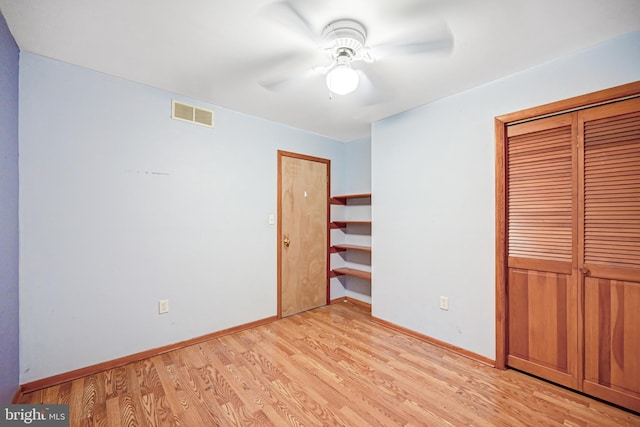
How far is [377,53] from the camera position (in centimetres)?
181

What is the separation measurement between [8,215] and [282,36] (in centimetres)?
202

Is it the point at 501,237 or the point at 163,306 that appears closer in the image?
the point at 501,237

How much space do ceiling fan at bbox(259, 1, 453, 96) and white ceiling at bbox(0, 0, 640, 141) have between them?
3 centimetres

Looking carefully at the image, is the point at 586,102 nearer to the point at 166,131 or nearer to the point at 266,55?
the point at 266,55

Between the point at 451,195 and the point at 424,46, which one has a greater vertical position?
the point at 424,46

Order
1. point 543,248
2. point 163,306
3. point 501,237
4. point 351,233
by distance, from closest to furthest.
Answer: point 543,248 < point 501,237 < point 163,306 < point 351,233

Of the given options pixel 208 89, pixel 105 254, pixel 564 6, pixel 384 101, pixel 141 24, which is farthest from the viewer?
pixel 384 101

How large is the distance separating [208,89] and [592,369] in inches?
143

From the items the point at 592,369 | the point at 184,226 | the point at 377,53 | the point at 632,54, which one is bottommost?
the point at 592,369

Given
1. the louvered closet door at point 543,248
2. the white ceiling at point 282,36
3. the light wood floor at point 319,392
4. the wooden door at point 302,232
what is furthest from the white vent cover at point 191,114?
the louvered closet door at point 543,248

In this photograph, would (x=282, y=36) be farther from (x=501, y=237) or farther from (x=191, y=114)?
(x=501, y=237)

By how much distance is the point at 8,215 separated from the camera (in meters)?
1.61

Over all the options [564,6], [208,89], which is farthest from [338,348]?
[564,6]

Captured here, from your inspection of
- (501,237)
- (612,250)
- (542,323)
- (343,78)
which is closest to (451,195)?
(501,237)
